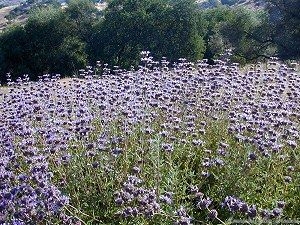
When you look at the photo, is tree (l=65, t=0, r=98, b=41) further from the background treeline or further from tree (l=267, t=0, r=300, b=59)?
tree (l=267, t=0, r=300, b=59)

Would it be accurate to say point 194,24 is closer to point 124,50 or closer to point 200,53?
point 200,53

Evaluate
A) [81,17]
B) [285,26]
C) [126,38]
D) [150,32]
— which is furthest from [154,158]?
[81,17]

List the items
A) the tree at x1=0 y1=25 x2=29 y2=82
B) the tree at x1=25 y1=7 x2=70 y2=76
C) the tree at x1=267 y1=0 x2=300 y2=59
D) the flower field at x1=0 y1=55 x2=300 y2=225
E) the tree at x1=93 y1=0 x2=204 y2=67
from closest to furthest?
the flower field at x1=0 y1=55 x2=300 y2=225
the tree at x1=267 y1=0 x2=300 y2=59
the tree at x1=93 y1=0 x2=204 y2=67
the tree at x1=0 y1=25 x2=29 y2=82
the tree at x1=25 y1=7 x2=70 y2=76

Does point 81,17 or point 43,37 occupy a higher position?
point 81,17

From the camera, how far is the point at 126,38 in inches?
1056

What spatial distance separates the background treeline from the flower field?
61.2 ft

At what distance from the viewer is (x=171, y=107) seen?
5328 millimetres

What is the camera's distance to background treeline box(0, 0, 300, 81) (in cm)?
2450

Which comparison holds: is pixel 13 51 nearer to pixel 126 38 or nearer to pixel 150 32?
pixel 126 38

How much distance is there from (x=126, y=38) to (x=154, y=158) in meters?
23.7

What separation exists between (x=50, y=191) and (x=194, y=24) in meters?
23.9

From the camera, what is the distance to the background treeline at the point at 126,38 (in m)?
24.5

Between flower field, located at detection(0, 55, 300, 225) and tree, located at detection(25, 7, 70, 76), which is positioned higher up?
flower field, located at detection(0, 55, 300, 225)

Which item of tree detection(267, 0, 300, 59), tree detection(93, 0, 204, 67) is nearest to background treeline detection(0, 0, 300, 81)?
tree detection(93, 0, 204, 67)
